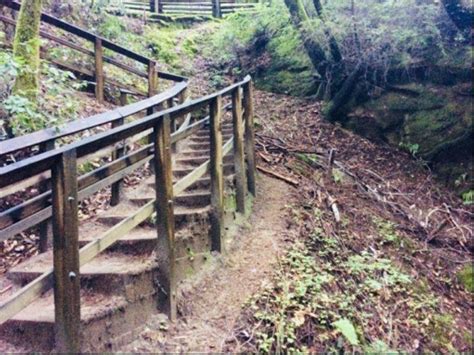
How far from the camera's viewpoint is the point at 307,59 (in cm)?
1121

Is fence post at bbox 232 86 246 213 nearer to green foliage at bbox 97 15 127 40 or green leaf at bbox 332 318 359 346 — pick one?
green leaf at bbox 332 318 359 346

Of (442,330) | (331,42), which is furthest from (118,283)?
(331,42)

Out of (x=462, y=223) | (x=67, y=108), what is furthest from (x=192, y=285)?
(x=462, y=223)

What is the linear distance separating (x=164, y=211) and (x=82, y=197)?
81 cm

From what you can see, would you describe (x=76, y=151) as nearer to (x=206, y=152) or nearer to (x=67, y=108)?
(x=206, y=152)

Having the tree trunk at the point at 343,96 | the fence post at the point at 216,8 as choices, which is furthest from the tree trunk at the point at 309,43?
the fence post at the point at 216,8

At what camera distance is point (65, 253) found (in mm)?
2506

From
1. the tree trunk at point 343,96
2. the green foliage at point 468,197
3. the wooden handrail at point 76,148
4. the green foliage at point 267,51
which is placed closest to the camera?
the wooden handrail at point 76,148

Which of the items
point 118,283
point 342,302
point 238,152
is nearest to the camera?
point 118,283

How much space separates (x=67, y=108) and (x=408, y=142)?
240 inches

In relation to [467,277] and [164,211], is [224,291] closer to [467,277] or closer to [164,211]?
[164,211]

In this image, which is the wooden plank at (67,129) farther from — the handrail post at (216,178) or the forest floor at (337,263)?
the forest floor at (337,263)

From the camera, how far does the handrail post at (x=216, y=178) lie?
178 inches

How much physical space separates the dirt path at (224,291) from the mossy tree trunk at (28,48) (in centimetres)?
330
